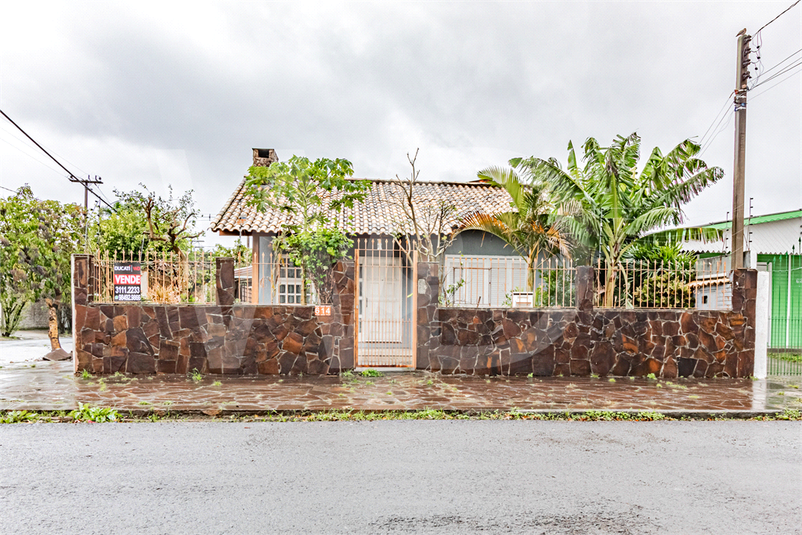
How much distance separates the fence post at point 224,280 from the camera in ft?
32.3

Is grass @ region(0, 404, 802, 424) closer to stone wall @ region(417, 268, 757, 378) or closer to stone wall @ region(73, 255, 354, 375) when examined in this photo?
stone wall @ region(73, 255, 354, 375)

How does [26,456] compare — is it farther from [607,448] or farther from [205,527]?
[607,448]

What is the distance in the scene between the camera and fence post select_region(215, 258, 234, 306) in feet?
32.3

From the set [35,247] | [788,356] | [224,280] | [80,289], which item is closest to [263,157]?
[35,247]

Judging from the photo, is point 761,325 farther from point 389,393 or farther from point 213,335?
point 213,335

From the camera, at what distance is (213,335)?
978cm

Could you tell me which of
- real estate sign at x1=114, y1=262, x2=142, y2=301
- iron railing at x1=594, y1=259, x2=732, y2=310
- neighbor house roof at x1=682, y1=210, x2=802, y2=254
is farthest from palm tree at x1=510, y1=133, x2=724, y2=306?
real estate sign at x1=114, y1=262, x2=142, y2=301

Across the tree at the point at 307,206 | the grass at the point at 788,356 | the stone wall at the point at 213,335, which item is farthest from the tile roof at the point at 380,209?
the grass at the point at 788,356

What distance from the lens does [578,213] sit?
11492 mm

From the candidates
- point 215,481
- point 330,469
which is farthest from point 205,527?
point 330,469

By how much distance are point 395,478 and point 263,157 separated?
14.9 m

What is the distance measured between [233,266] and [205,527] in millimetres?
6762

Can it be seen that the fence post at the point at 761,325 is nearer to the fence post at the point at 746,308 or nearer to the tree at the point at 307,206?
the fence post at the point at 746,308

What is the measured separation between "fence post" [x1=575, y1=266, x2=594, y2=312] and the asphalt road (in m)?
3.83
